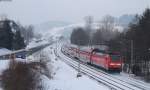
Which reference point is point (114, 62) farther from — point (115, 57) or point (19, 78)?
point (19, 78)

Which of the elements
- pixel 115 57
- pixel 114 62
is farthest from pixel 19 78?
pixel 115 57

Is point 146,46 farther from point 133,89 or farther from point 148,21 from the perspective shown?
point 133,89

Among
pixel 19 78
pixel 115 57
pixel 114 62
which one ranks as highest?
pixel 19 78

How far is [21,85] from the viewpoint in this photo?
2852cm

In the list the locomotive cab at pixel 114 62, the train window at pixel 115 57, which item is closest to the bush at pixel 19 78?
the locomotive cab at pixel 114 62

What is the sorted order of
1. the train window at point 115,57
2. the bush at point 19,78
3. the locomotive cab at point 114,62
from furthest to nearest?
the train window at point 115,57 < the locomotive cab at point 114,62 < the bush at point 19,78

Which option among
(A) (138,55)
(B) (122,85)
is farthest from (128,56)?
(B) (122,85)

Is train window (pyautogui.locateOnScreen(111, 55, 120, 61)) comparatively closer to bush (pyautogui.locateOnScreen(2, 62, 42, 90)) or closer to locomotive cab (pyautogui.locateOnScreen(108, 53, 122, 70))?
locomotive cab (pyautogui.locateOnScreen(108, 53, 122, 70))

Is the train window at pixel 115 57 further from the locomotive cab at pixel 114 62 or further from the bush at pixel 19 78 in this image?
the bush at pixel 19 78

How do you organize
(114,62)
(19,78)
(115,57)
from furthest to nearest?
(115,57) → (114,62) → (19,78)

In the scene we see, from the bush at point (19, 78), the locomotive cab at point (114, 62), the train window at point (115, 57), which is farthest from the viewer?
the train window at point (115, 57)

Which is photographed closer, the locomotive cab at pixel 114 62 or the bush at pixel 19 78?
the bush at pixel 19 78

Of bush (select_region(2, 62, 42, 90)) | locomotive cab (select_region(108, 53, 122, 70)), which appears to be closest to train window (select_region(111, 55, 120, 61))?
locomotive cab (select_region(108, 53, 122, 70))

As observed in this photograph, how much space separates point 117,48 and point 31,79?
139 feet
